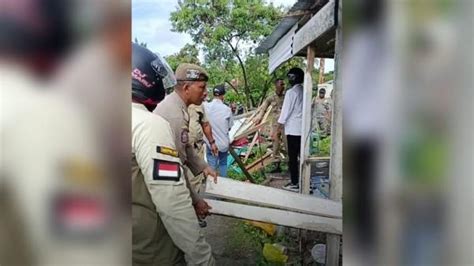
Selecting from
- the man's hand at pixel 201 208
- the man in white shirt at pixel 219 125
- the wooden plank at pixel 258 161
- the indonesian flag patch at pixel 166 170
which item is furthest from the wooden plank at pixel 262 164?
the indonesian flag patch at pixel 166 170

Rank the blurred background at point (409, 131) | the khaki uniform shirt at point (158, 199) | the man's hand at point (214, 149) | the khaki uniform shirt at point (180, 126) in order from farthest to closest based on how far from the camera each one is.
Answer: the man's hand at point (214, 149) → the khaki uniform shirt at point (180, 126) → the khaki uniform shirt at point (158, 199) → the blurred background at point (409, 131)

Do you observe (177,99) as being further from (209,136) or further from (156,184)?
(156,184)

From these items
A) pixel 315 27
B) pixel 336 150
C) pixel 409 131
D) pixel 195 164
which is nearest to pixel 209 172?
pixel 195 164

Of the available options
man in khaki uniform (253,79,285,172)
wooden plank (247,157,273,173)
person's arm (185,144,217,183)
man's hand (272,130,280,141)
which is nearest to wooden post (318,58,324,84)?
man in khaki uniform (253,79,285,172)

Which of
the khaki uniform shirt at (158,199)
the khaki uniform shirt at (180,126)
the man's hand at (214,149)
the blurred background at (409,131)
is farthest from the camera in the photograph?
the man's hand at (214,149)

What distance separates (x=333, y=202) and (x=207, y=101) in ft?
2.18

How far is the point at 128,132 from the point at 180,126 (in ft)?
1.70

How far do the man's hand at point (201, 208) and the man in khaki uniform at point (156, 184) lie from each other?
0.02 metres

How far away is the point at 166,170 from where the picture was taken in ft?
6.38

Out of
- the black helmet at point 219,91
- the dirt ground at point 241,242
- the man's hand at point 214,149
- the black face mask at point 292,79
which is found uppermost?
the black face mask at point 292,79

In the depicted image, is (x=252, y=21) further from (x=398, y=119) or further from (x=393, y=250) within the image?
(x=393, y=250)

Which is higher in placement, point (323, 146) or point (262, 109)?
point (262, 109)

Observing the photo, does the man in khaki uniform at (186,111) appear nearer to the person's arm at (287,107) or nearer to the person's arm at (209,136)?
the person's arm at (209,136)

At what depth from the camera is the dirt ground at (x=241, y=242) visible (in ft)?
6.86
